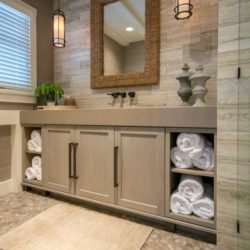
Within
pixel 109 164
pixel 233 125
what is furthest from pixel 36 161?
pixel 233 125

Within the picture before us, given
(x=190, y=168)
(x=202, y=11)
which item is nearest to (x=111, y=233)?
(x=190, y=168)

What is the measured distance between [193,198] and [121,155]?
→ 65 centimetres

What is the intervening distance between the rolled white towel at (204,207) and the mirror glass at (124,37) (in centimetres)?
136

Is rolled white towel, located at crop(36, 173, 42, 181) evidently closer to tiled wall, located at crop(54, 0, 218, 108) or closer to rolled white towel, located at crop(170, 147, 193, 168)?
tiled wall, located at crop(54, 0, 218, 108)

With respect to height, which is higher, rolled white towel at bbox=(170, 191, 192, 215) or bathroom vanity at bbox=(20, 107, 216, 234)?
bathroom vanity at bbox=(20, 107, 216, 234)

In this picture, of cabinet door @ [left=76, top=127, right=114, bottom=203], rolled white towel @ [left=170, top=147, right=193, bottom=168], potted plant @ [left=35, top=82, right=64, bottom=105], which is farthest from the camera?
potted plant @ [left=35, top=82, right=64, bottom=105]

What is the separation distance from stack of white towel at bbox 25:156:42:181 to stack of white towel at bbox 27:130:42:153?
11 centimetres

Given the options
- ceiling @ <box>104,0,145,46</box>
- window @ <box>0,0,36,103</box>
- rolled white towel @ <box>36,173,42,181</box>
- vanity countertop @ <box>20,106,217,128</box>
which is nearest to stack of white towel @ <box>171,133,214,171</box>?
vanity countertop @ <box>20,106,217,128</box>

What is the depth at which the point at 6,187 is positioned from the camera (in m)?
2.33

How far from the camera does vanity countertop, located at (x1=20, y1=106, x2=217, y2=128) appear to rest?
4.59 ft

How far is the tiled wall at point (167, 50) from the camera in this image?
188 centimetres

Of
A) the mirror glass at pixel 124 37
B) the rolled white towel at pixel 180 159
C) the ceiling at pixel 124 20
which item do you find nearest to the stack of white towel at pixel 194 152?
the rolled white towel at pixel 180 159

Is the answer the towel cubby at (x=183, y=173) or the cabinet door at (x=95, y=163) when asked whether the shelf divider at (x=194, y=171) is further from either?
the cabinet door at (x=95, y=163)

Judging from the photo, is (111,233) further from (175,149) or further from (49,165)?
(49,165)
